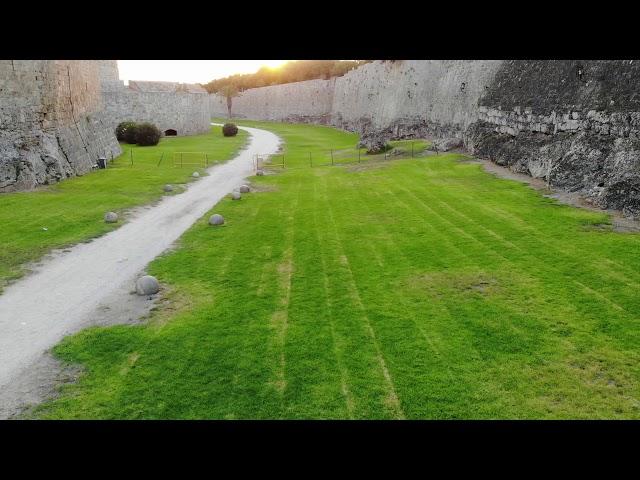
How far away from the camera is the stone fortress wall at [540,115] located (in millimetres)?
14602

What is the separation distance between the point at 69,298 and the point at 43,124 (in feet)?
50.1

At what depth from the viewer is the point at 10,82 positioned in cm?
1934

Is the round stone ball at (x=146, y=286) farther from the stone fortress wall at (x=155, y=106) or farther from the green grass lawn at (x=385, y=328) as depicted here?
the stone fortress wall at (x=155, y=106)

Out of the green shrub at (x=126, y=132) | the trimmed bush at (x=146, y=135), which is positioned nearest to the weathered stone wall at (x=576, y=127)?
the trimmed bush at (x=146, y=135)

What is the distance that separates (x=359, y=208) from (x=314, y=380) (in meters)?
10.8

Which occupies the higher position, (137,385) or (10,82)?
(10,82)

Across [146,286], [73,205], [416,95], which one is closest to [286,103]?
[416,95]

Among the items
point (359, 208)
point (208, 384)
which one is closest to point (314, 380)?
point (208, 384)

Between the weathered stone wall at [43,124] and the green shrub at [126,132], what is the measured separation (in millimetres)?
11422

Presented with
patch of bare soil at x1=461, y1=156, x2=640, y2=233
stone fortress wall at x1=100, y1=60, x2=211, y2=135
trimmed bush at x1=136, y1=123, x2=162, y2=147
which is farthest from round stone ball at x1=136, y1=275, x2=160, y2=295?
stone fortress wall at x1=100, y1=60, x2=211, y2=135

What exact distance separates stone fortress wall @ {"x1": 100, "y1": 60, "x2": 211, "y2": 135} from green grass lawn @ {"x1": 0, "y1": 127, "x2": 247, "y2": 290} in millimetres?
14425

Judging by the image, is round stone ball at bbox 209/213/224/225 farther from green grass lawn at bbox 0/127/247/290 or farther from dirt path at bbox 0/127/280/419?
green grass lawn at bbox 0/127/247/290

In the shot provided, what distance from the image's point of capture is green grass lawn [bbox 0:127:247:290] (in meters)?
12.7
